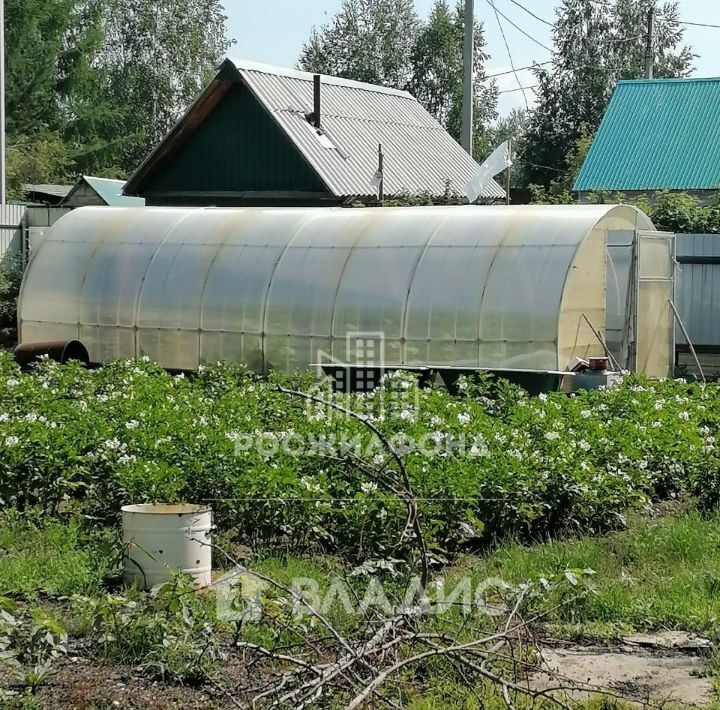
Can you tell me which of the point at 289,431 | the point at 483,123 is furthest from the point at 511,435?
the point at 483,123

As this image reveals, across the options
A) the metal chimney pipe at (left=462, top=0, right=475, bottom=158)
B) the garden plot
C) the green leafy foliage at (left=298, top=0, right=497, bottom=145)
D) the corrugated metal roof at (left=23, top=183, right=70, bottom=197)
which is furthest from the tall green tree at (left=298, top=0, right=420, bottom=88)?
the garden plot

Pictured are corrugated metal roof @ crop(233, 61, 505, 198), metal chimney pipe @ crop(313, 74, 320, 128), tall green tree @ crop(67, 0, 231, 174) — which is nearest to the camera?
corrugated metal roof @ crop(233, 61, 505, 198)

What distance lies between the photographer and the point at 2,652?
4.96 m

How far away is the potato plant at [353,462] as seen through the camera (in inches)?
273

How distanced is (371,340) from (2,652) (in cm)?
891

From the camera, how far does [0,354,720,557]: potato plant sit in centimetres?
695

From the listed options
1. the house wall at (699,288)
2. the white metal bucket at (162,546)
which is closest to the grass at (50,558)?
the white metal bucket at (162,546)

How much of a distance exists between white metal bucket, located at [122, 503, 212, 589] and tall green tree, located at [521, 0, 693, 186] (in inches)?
1707

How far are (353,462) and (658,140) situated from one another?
79.2ft

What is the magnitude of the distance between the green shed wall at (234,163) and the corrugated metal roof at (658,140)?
734 cm

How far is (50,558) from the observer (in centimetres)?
679

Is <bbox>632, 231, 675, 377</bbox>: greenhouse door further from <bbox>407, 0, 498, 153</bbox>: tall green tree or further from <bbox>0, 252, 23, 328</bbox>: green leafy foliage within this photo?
<bbox>407, 0, 498, 153</bbox>: tall green tree

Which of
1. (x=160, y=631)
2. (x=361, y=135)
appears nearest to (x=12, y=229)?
(x=361, y=135)

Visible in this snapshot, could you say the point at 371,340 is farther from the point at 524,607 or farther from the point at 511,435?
the point at 524,607
